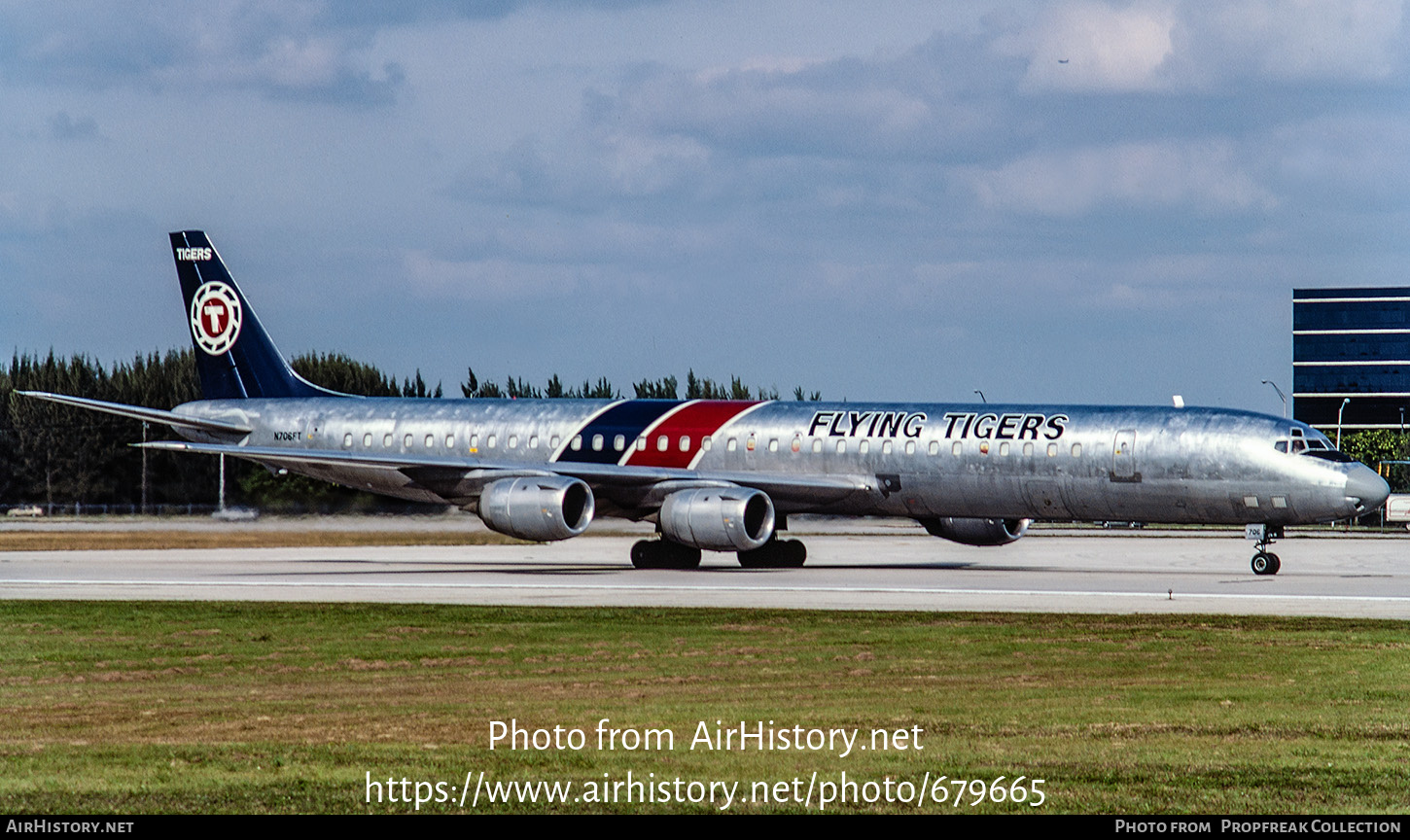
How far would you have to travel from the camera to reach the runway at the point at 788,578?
27.6 m

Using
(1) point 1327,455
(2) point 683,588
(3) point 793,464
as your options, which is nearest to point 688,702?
(2) point 683,588

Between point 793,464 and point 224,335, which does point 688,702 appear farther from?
point 224,335

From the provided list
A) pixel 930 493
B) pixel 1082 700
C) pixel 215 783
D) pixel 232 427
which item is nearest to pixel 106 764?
pixel 215 783

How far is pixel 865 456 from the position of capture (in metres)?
39.4

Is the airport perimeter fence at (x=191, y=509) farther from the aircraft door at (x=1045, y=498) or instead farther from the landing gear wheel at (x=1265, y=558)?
the landing gear wheel at (x=1265, y=558)

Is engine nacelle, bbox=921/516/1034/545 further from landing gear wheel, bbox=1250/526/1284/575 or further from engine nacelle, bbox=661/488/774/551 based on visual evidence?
landing gear wheel, bbox=1250/526/1284/575

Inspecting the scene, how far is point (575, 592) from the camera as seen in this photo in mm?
29672

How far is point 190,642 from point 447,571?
16.5 meters

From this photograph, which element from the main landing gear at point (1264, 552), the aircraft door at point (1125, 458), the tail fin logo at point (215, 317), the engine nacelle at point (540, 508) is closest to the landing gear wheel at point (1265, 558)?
the main landing gear at point (1264, 552)

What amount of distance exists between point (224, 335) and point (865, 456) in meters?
21.1

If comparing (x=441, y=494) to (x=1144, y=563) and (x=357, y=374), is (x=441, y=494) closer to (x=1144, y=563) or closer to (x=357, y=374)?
(x=1144, y=563)

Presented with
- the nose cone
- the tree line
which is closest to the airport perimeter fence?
the tree line

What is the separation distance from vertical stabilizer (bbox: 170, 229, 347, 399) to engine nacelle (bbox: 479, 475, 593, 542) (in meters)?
11.9

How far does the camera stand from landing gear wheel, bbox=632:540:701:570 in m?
39.9
